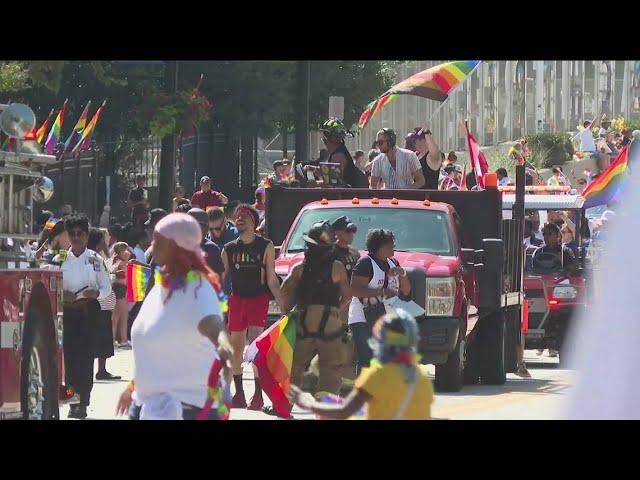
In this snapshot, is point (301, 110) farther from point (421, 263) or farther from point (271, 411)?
point (271, 411)

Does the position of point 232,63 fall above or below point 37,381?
above

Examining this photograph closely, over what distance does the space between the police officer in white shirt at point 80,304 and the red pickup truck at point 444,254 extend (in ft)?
6.34

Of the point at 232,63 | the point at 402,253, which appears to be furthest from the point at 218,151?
→ the point at 402,253

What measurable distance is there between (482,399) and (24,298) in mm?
5848

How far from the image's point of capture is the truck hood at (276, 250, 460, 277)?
1594 centimetres

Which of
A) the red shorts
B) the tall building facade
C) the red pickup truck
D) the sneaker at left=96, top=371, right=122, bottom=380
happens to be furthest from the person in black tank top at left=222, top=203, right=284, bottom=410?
the tall building facade

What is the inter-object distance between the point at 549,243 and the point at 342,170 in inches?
135

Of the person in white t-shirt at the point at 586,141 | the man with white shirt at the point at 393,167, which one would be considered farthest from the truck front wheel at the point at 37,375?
the person in white t-shirt at the point at 586,141

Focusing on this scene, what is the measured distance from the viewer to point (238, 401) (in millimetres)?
15039

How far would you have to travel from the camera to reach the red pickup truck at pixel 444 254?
52.2ft

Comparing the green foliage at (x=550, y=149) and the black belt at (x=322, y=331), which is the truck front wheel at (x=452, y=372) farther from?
the green foliage at (x=550, y=149)
